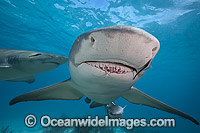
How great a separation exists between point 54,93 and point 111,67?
2.43 meters

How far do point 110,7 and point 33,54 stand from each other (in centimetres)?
1062

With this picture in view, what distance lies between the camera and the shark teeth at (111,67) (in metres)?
1.26

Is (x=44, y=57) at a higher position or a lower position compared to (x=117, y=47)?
higher

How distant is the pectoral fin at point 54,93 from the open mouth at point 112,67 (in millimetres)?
1554

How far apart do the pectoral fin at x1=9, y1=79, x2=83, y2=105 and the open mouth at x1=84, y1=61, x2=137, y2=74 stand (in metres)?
1.55

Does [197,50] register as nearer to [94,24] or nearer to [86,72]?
[94,24]

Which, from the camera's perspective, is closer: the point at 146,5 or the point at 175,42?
the point at 146,5

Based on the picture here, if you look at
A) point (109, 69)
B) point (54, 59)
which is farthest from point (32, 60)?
point (109, 69)

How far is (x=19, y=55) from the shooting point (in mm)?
3254

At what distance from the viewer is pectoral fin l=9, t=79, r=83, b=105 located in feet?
8.80

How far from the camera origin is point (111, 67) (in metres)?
1.29

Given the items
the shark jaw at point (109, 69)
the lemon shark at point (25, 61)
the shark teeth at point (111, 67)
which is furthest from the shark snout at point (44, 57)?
the shark teeth at point (111, 67)

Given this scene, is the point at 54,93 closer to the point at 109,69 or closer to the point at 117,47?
the point at 109,69

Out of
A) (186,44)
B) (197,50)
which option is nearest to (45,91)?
(186,44)
